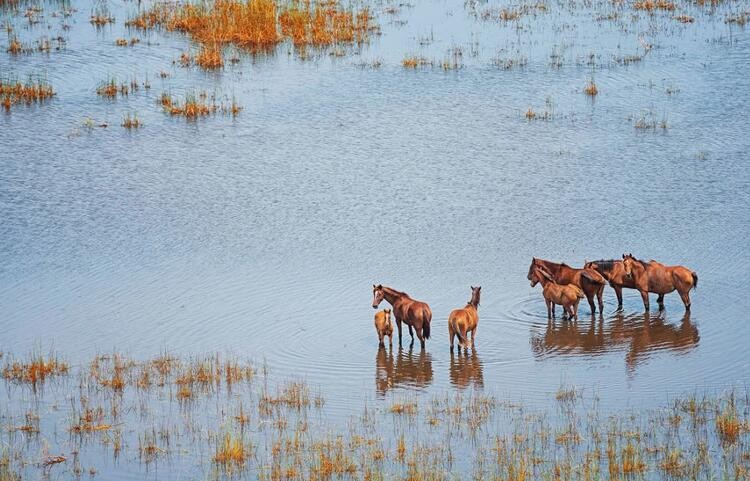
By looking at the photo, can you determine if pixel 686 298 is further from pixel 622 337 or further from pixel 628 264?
pixel 622 337

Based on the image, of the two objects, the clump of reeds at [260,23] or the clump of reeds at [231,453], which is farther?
the clump of reeds at [260,23]

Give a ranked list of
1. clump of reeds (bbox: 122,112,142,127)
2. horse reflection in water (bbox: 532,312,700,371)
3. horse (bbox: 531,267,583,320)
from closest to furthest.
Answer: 1. horse reflection in water (bbox: 532,312,700,371)
2. horse (bbox: 531,267,583,320)
3. clump of reeds (bbox: 122,112,142,127)

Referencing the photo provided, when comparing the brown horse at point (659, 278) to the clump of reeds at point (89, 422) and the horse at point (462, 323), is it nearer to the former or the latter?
the horse at point (462, 323)

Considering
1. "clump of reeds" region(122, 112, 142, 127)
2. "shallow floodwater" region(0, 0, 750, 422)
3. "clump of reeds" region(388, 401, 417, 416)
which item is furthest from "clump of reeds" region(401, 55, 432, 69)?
"clump of reeds" region(388, 401, 417, 416)

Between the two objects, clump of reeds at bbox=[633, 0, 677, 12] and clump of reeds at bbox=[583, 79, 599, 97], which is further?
clump of reeds at bbox=[633, 0, 677, 12]

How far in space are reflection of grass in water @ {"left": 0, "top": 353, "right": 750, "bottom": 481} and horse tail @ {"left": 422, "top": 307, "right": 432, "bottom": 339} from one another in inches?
68.6

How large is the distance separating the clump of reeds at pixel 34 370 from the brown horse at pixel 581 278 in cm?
637

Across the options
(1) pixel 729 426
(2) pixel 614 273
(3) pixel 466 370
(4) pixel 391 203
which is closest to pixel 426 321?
(3) pixel 466 370

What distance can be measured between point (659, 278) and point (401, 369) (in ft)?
13.7

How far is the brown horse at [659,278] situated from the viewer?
15695mm

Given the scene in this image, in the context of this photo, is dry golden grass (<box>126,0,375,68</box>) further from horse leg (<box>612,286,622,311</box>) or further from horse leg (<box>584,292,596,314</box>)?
horse leg (<box>584,292,596,314</box>)

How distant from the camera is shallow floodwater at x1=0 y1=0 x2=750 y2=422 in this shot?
1452cm

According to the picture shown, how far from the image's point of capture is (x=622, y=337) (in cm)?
1498

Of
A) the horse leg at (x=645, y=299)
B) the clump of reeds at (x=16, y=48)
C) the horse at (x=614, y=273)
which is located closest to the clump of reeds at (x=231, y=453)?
the horse at (x=614, y=273)
